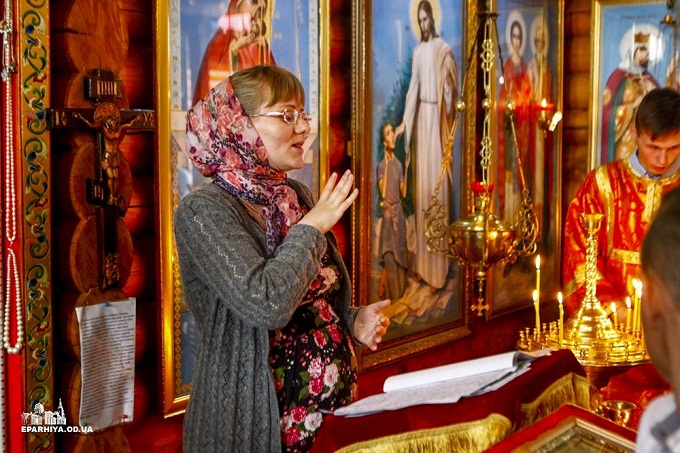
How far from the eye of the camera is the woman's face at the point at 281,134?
2.27 m

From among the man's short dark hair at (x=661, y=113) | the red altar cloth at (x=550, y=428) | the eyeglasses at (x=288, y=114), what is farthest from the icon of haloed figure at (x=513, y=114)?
the red altar cloth at (x=550, y=428)

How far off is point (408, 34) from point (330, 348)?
2.75m

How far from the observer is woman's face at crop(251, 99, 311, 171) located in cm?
227

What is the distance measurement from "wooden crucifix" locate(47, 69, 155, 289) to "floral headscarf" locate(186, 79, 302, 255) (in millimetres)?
474

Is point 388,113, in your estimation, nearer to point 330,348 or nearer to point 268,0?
point 268,0

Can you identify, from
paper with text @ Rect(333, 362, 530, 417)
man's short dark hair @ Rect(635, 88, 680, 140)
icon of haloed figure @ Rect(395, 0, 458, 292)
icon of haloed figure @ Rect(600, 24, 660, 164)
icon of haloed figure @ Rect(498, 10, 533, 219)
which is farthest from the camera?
icon of haloed figure @ Rect(600, 24, 660, 164)

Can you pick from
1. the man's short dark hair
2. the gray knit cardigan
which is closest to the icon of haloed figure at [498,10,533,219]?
the man's short dark hair

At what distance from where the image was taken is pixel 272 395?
2172mm

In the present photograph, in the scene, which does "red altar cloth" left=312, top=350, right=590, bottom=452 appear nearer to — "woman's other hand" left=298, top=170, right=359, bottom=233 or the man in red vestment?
"woman's other hand" left=298, top=170, right=359, bottom=233

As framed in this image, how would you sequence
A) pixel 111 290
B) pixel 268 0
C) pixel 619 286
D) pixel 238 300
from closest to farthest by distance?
pixel 238 300
pixel 111 290
pixel 268 0
pixel 619 286

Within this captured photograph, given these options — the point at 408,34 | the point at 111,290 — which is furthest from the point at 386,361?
the point at 111,290

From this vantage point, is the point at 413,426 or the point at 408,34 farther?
the point at 408,34

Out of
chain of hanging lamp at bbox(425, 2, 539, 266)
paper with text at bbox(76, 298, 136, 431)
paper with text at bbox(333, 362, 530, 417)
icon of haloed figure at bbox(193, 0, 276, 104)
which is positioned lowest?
paper with text at bbox(76, 298, 136, 431)

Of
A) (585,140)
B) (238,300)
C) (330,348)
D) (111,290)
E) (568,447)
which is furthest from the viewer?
(585,140)
